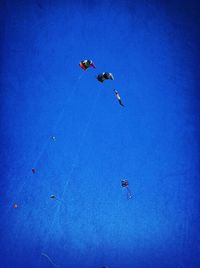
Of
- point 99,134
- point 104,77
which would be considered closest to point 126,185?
point 99,134

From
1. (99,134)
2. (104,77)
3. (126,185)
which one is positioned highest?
(104,77)

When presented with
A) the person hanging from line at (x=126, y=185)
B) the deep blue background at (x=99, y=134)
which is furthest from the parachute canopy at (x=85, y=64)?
the person hanging from line at (x=126, y=185)

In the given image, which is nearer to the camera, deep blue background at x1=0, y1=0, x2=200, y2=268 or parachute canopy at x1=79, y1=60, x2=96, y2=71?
deep blue background at x1=0, y1=0, x2=200, y2=268

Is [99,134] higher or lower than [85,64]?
lower

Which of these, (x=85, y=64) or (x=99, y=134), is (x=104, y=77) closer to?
(x=85, y=64)

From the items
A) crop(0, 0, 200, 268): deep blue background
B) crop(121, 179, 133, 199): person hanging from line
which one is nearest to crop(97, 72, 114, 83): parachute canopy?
crop(0, 0, 200, 268): deep blue background

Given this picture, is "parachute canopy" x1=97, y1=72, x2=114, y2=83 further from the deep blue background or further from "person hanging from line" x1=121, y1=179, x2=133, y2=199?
"person hanging from line" x1=121, y1=179, x2=133, y2=199

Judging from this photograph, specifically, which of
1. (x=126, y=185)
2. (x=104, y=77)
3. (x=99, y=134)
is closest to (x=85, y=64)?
(x=104, y=77)

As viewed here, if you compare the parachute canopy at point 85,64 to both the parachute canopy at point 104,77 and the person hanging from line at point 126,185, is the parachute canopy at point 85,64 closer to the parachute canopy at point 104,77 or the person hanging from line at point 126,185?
the parachute canopy at point 104,77

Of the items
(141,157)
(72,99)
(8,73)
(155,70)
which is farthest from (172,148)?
(8,73)
